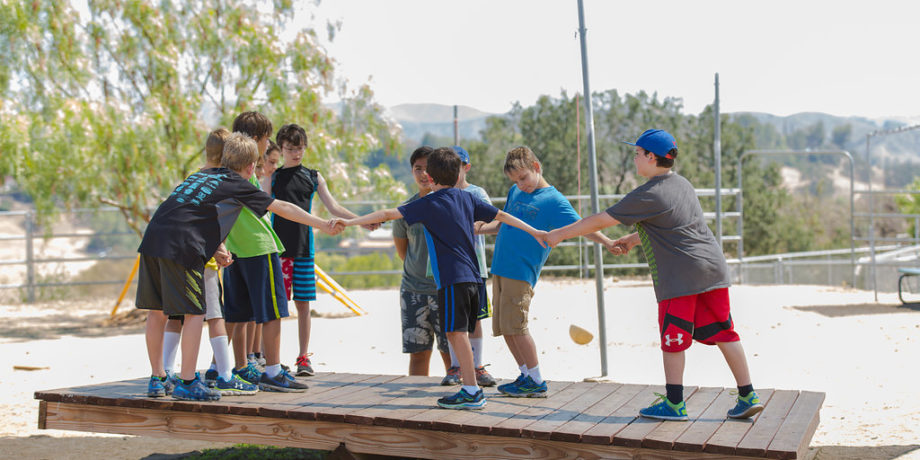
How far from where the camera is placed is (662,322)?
405 cm

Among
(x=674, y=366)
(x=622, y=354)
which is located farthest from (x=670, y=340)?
(x=622, y=354)

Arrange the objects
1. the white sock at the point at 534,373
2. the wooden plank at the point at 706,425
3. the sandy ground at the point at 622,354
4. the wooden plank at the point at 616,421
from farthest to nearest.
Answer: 1. the sandy ground at the point at 622,354
2. the white sock at the point at 534,373
3. the wooden plank at the point at 616,421
4. the wooden plank at the point at 706,425

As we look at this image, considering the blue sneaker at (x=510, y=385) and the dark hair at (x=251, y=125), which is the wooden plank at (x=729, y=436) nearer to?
the blue sneaker at (x=510, y=385)

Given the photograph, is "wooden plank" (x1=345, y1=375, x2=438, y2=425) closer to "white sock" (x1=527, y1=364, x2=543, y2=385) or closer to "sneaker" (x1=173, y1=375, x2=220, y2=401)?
"white sock" (x1=527, y1=364, x2=543, y2=385)

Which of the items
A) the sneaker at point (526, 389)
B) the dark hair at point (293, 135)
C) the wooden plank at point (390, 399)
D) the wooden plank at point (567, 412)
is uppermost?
the dark hair at point (293, 135)

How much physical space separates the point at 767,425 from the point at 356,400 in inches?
79.9

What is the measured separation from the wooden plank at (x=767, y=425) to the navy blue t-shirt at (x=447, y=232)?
1.43 m

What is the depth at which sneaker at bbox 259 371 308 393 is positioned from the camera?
195 inches

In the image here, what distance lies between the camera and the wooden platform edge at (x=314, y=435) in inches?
155

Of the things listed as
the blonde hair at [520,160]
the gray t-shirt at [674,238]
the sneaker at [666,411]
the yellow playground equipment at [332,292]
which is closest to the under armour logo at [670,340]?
the gray t-shirt at [674,238]

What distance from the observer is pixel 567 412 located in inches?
171

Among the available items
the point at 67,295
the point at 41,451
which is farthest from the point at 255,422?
the point at 67,295

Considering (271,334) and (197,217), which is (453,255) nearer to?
(271,334)

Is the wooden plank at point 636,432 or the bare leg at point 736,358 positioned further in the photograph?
the bare leg at point 736,358
